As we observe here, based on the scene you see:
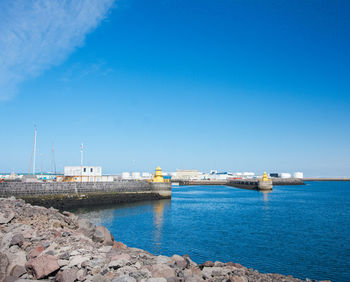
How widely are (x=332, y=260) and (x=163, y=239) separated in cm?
1029

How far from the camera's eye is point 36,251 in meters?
9.56

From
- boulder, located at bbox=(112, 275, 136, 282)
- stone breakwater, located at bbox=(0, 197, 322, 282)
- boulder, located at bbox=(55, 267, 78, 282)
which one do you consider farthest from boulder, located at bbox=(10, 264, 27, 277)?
boulder, located at bbox=(112, 275, 136, 282)

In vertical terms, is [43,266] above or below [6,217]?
below

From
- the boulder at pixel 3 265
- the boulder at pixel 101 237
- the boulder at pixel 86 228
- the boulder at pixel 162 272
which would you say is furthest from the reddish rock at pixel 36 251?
the boulder at pixel 162 272

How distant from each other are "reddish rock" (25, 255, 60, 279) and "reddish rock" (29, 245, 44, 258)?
888mm

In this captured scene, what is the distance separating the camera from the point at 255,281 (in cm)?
800

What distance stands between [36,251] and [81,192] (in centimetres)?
3298

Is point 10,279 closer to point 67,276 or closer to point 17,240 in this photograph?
point 67,276

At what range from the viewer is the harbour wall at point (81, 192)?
1373 inches

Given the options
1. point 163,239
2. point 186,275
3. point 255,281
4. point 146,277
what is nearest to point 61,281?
point 146,277

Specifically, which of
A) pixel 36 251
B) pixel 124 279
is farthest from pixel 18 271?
pixel 124 279

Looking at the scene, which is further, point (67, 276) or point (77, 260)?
point (77, 260)

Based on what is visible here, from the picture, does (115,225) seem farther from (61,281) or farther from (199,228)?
(61,281)

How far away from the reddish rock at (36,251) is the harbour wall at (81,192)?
2723 cm
